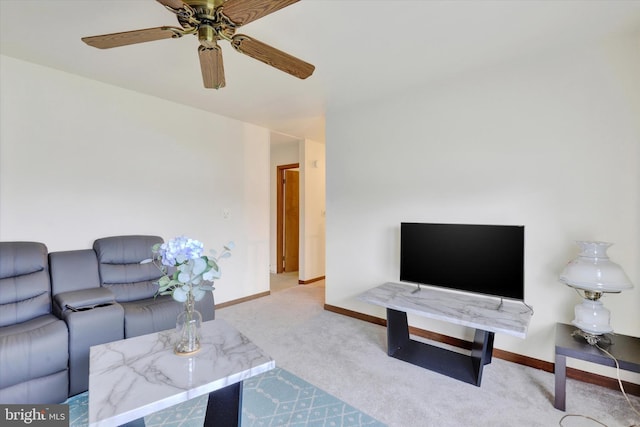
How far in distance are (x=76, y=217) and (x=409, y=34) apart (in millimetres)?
3253

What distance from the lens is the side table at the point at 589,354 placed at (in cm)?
179

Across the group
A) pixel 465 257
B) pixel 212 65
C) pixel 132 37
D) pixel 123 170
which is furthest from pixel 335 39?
pixel 123 170

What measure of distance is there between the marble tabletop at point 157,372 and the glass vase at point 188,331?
0.11ft

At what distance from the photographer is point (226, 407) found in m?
1.42

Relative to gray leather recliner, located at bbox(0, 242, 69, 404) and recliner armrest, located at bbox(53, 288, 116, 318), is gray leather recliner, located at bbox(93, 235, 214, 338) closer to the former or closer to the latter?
recliner armrest, located at bbox(53, 288, 116, 318)

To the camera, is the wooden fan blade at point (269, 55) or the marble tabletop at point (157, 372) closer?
the marble tabletop at point (157, 372)

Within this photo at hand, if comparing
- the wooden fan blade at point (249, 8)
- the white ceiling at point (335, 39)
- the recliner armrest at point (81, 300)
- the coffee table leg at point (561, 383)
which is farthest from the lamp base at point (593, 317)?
the recliner armrest at point (81, 300)

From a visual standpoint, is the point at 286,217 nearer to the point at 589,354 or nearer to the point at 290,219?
the point at 290,219

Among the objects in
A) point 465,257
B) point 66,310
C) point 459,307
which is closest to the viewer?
point 66,310

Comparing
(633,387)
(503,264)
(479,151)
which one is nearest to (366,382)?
(503,264)

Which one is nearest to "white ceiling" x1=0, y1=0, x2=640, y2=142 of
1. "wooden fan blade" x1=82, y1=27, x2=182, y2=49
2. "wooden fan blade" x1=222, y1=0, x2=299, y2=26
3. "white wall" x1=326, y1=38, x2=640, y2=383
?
"white wall" x1=326, y1=38, x2=640, y2=383

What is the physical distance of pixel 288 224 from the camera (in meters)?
5.97

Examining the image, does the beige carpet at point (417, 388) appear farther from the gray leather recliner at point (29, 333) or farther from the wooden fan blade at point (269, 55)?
the wooden fan blade at point (269, 55)

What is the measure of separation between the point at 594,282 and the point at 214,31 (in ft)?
8.91
